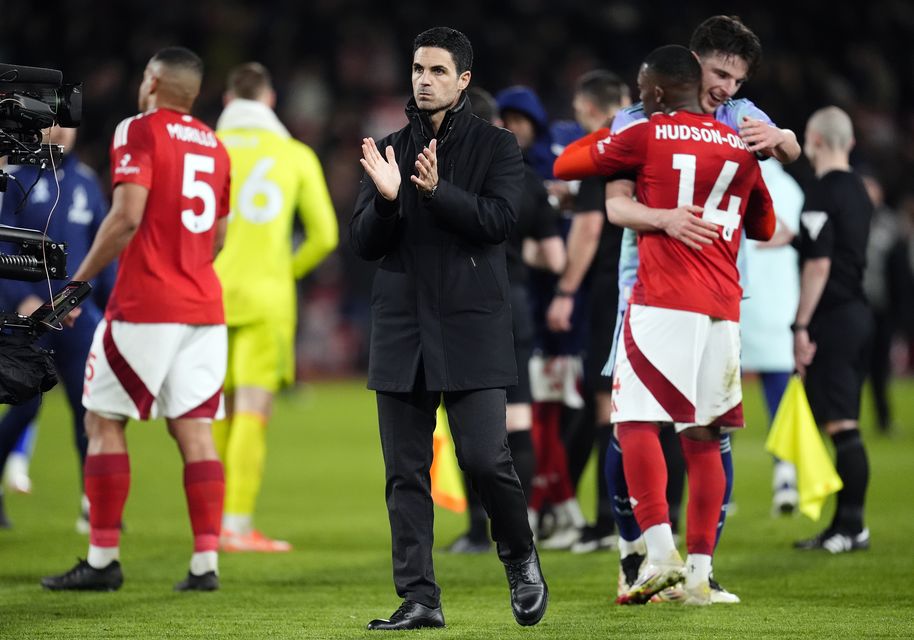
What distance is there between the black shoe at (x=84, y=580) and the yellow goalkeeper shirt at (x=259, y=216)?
2.13 metres

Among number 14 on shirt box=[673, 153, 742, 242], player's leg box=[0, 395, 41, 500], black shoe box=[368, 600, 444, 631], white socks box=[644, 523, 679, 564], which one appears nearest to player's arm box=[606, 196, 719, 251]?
number 14 on shirt box=[673, 153, 742, 242]

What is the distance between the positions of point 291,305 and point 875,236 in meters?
8.91

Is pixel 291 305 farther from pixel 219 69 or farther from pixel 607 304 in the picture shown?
pixel 219 69

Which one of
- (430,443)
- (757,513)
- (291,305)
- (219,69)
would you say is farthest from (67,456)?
(219,69)

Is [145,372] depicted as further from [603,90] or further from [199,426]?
[603,90]

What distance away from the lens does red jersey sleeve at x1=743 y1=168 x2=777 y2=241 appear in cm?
604

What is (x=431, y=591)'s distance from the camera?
5371mm

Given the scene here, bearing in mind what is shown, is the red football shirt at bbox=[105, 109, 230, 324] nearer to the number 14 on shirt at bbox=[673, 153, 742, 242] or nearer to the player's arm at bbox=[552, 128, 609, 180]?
the player's arm at bbox=[552, 128, 609, 180]

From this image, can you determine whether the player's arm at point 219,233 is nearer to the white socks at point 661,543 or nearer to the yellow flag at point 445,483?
the yellow flag at point 445,483

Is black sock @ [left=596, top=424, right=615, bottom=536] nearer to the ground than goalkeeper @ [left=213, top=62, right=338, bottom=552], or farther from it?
nearer to the ground

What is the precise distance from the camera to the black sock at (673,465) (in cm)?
719

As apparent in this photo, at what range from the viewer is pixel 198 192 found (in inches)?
263

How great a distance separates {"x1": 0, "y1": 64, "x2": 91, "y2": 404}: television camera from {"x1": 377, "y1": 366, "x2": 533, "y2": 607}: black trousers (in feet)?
4.10

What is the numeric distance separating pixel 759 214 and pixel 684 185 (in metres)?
0.48
